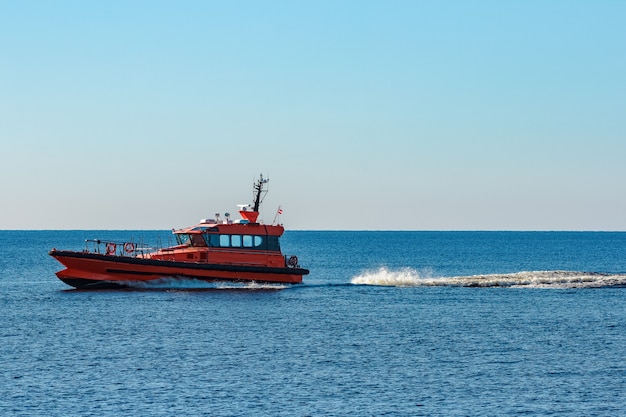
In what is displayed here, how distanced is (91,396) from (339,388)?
804cm

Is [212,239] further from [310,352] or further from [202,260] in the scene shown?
[310,352]

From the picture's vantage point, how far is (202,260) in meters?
59.0

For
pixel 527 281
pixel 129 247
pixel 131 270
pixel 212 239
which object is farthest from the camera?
pixel 527 281

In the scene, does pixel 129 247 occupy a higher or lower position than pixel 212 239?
lower

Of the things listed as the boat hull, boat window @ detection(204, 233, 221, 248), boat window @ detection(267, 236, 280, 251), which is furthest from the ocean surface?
boat window @ detection(204, 233, 221, 248)

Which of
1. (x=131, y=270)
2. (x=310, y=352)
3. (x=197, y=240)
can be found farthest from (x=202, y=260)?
(x=310, y=352)

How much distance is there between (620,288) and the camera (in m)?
65.3

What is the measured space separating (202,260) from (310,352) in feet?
71.8

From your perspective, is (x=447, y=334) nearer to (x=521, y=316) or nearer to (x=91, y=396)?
(x=521, y=316)

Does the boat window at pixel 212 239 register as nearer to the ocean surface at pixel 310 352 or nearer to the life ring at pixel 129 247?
the ocean surface at pixel 310 352

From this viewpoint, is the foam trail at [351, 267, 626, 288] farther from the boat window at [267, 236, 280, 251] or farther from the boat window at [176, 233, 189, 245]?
the boat window at [176, 233, 189, 245]

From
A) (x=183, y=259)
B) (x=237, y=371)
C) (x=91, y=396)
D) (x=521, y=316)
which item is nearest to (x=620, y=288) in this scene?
(x=521, y=316)

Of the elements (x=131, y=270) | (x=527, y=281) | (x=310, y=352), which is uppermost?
(x=131, y=270)

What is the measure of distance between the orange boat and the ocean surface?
81cm
